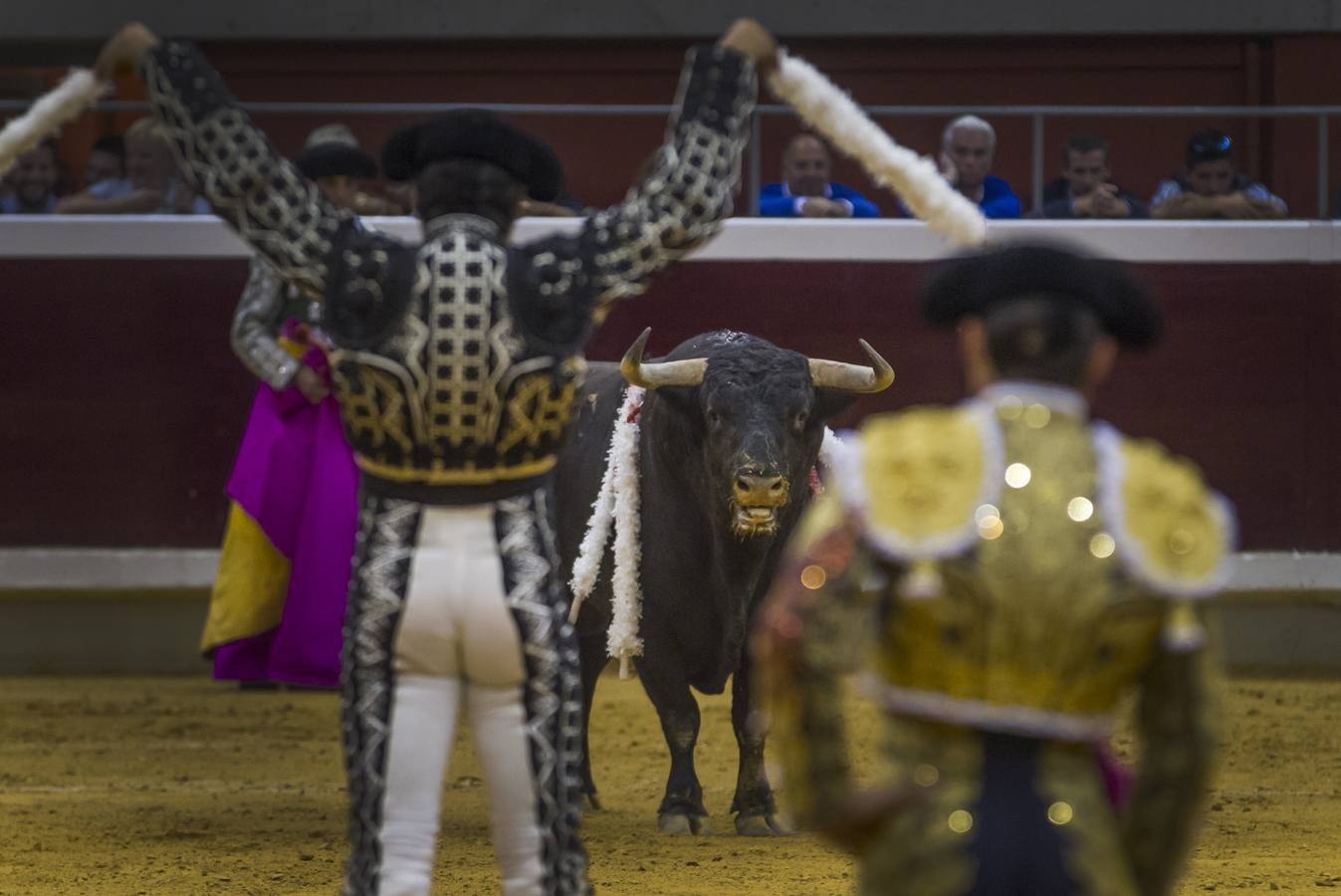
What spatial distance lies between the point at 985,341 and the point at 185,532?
8571mm

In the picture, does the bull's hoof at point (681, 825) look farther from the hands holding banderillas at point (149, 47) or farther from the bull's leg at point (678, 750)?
the hands holding banderillas at point (149, 47)

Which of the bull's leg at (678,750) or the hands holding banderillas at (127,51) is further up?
the hands holding banderillas at (127,51)

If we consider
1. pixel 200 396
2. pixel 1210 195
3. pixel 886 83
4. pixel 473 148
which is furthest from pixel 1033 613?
pixel 886 83

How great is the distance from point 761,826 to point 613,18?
6635 millimetres

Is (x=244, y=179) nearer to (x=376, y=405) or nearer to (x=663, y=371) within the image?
(x=376, y=405)

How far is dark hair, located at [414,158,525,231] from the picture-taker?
381 centimetres

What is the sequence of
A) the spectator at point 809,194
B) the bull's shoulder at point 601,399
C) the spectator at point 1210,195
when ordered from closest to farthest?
1. the bull's shoulder at point 601,399
2. the spectator at point 809,194
3. the spectator at point 1210,195

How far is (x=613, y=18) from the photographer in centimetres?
1236

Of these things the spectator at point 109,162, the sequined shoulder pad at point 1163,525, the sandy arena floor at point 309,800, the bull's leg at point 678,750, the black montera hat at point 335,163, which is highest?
the spectator at point 109,162

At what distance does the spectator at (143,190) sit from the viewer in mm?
10773

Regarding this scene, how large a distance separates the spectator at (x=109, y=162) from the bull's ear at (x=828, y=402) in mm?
5172

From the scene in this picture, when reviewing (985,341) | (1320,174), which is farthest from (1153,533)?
(1320,174)

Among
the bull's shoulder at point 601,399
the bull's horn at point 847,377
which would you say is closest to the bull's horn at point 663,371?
the bull's horn at point 847,377

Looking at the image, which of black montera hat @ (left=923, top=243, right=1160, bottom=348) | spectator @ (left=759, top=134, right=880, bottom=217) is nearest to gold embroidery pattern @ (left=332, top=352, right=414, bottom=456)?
black montera hat @ (left=923, top=243, right=1160, bottom=348)
